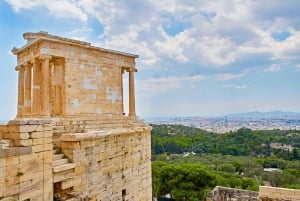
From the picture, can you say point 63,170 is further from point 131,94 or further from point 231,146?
point 231,146

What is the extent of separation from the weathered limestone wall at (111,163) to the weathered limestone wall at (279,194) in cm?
457

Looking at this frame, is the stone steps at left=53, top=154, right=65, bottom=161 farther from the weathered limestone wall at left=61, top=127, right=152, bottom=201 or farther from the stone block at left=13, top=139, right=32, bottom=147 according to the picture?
the stone block at left=13, top=139, right=32, bottom=147

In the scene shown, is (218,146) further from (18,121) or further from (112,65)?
(18,121)

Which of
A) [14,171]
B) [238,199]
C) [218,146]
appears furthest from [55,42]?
[218,146]

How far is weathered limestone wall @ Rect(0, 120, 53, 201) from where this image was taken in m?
5.82

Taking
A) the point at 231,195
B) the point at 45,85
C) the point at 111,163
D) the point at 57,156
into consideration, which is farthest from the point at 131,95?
the point at 57,156

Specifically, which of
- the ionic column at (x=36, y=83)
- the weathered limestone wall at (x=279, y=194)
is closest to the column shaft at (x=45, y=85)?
the ionic column at (x=36, y=83)

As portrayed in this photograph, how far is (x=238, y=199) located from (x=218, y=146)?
170 feet

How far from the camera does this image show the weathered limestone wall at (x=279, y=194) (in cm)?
929

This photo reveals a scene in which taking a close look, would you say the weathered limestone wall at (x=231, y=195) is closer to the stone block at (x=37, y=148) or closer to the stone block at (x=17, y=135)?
the stone block at (x=37, y=148)

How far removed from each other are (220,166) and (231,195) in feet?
91.8

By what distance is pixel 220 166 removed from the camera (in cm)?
3981

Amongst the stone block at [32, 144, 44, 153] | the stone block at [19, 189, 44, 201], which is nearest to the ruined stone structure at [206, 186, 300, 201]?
the stone block at [19, 189, 44, 201]

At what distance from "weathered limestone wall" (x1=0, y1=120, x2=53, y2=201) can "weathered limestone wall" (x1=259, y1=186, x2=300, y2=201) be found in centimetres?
654
